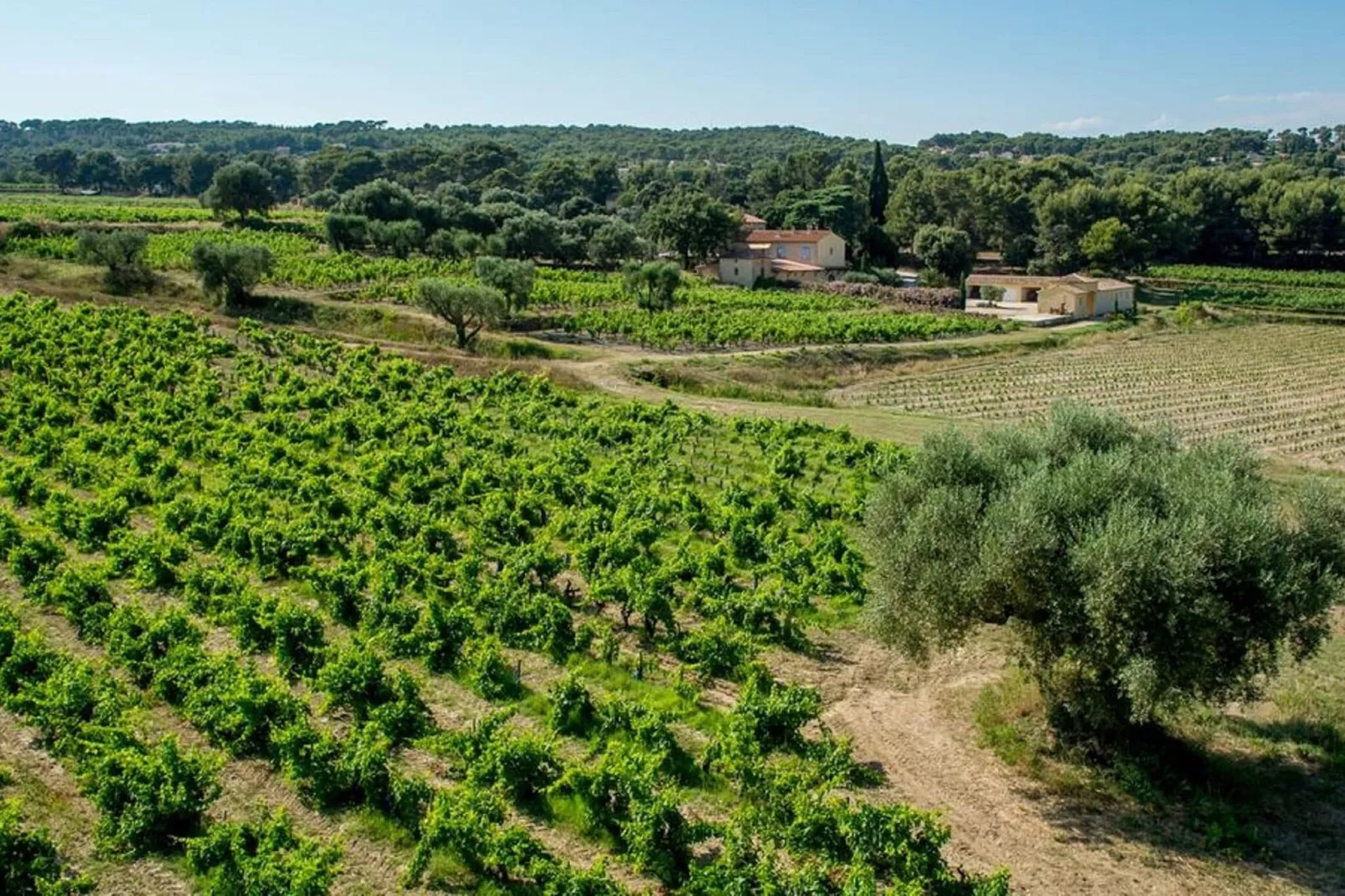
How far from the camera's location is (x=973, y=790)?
49.4 feet

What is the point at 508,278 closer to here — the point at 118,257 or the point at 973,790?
the point at 118,257

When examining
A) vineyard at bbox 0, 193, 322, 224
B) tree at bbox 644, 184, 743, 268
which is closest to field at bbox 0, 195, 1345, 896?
tree at bbox 644, 184, 743, 268

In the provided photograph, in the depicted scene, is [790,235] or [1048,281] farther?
[790,235]

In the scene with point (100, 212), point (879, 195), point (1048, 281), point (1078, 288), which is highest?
point (879, 195)

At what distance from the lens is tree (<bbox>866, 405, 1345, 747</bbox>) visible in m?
13.6

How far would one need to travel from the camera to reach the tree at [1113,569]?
535 inches

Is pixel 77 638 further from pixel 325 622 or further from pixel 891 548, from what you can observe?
pixel 891 548

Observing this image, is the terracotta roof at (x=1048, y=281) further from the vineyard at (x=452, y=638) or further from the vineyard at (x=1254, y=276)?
the vineyard at (x=452, y=638)

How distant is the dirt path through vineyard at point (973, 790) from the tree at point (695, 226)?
71193 mm

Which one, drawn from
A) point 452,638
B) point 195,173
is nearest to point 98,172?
point 195,173

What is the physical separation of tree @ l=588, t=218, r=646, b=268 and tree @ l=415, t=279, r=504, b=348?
34280 mm

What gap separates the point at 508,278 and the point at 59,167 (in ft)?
454

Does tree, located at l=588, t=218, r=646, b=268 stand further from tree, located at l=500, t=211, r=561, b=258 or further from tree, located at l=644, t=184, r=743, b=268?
tree, located at l=500, t=211, r=561, b=258

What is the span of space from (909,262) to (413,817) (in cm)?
10147
